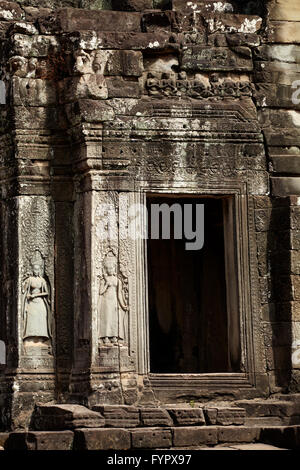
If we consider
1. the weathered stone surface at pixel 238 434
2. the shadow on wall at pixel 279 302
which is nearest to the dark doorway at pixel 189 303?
the shadow on wall at pixel 279 302

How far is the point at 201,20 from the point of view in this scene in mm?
16203

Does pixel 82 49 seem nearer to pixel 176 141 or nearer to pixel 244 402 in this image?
pixel 176 141

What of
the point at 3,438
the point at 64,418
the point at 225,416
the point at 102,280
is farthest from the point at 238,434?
the point at 3,438

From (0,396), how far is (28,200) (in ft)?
7.53

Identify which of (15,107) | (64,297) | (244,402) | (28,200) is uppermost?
(15,107)

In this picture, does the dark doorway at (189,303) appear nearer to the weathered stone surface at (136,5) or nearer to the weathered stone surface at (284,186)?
the weathered stone surface at (284,186)

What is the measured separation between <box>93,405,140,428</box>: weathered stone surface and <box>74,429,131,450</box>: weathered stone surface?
0.46 m

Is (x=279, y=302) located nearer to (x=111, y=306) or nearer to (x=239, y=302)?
(x=239, y=302)

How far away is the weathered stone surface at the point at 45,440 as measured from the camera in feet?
44.9

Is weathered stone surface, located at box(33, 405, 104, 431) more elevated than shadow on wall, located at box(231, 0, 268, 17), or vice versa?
shadow on wall, located at box(231, 0, 268, 17)

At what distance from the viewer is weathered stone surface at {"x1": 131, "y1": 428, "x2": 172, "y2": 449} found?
13.8 metres

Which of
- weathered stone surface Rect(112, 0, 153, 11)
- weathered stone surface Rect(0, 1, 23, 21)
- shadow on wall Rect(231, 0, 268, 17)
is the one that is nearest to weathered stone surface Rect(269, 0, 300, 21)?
shadow on wall Rect(231, 0, 268, 17)

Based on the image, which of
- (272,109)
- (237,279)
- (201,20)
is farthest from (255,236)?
(201,20)

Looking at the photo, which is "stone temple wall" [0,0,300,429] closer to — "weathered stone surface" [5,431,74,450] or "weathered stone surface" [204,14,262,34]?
"weathered stone surface" [204,14,262,34]
